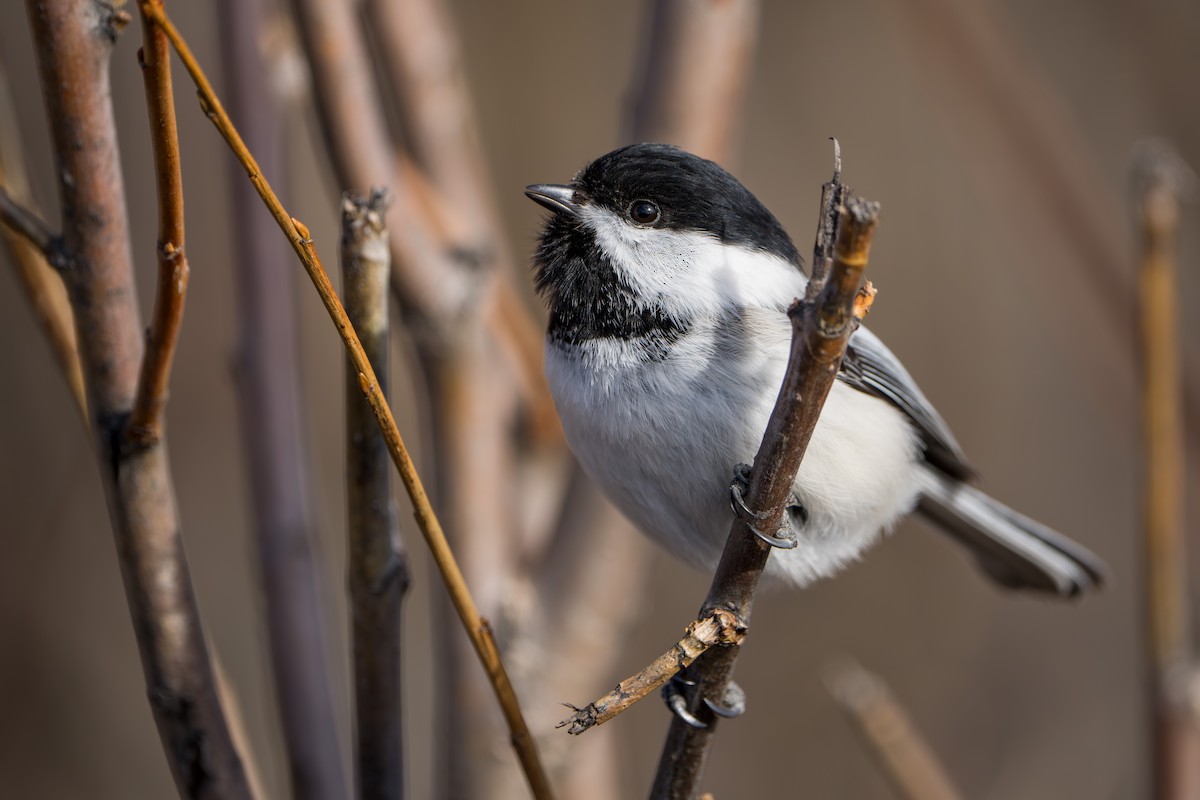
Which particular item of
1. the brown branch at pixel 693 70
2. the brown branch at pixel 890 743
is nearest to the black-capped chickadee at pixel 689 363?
the brown branch at pixel 890 743

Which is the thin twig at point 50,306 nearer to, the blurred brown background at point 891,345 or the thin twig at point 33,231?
the thin twig at point 33,231

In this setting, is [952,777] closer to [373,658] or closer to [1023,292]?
[1023,292]

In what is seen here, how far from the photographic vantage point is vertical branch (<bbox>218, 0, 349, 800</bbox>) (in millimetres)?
1237

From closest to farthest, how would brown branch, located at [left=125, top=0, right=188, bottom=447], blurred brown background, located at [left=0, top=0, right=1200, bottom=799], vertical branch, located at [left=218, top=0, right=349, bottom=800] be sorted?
brown branch, located at [left=125, top=0, right=188, bottom=447] → vertical branch, located at [left=218, top=0, right=349, bottom=800] → blurred brown background, located at [left=0, top=0, right=1200, bottom=799]

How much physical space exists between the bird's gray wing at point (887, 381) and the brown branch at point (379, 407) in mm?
700

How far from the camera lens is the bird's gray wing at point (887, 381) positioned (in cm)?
148

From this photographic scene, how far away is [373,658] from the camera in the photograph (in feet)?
3.32

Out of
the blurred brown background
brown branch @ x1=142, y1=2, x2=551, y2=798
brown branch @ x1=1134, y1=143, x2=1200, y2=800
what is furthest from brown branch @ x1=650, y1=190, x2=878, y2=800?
the blurred brown background

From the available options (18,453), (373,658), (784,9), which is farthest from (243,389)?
(784,9)

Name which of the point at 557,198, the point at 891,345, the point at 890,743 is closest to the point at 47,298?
the point at 557,198

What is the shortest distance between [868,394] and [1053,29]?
2.46m

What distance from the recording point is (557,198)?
1446mm

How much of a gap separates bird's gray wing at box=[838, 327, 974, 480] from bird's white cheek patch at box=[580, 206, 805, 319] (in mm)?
129

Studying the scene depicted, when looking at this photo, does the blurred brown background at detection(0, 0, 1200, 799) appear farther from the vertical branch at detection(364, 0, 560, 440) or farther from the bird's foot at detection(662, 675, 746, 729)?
the bird's foot at detection(662, 675, 746, 729)
